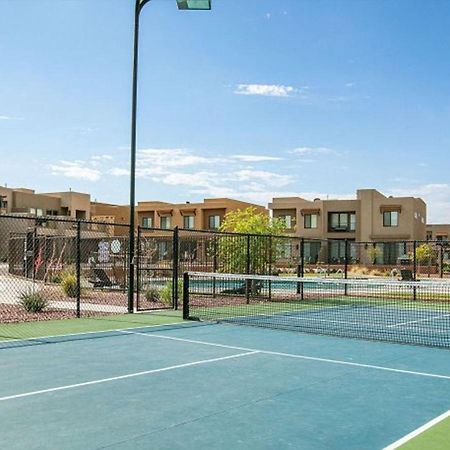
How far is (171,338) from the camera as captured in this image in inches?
447

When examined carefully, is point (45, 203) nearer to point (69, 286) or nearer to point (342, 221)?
point (342, 221)

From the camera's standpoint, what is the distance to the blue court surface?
17.8 feet

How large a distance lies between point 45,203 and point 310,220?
1199 inches

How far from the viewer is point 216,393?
23.0 ft

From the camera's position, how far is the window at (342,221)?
64.0 metres

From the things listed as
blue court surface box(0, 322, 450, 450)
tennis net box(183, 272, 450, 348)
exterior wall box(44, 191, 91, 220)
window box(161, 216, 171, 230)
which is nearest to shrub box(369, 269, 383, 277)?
tennis net box(183, 272, 450, 348)

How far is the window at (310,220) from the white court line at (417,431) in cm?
5911

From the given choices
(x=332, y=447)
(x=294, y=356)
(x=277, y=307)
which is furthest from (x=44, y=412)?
(x=277, y=307)

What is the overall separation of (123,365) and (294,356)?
8.70ft

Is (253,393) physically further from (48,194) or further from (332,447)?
(48,194)

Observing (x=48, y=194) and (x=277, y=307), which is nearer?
(x=277, y=307)

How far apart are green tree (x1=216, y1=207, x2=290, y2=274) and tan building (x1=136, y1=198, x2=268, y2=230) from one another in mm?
41501

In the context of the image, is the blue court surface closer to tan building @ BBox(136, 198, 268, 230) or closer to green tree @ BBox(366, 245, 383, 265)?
green tree @ BBox(366, 245, 383, 265)

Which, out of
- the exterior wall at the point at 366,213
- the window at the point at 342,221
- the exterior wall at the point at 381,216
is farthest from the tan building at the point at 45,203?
the exterior wall at the point at 381,216
